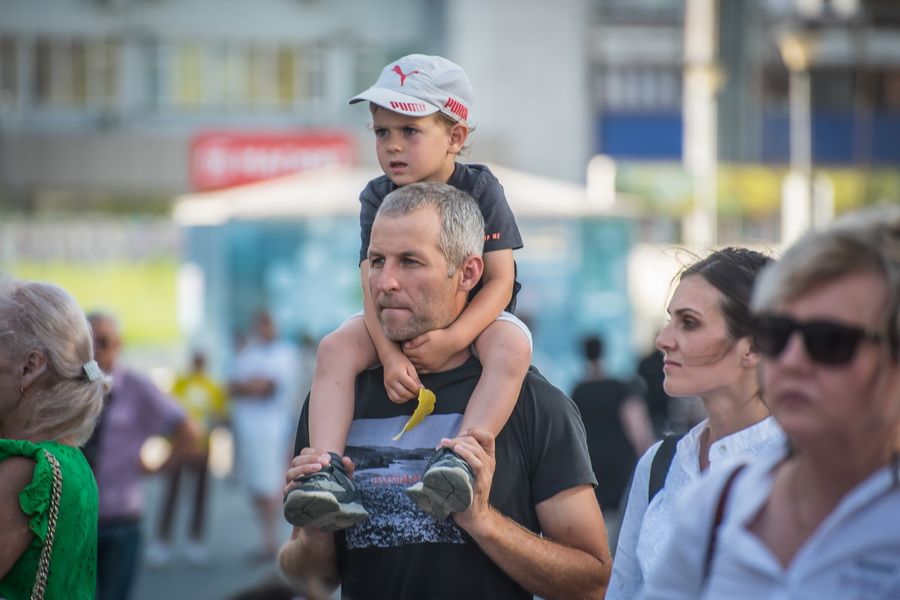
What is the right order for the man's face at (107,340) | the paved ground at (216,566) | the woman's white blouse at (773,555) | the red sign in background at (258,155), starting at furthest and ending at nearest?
the red sign in background at (258,155) < the paved ground at (216,566) < the man's face at (107,340) < the woman's white blouse at (773,555)

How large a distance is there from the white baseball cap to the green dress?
1310 mm

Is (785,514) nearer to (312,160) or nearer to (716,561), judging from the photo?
(716,561)

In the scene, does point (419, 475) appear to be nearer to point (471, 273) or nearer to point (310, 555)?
point (310, 555)

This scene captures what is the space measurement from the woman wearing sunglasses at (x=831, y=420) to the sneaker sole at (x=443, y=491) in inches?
A: 40.4

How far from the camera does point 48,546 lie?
3.52m

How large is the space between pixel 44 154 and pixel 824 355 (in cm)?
3652

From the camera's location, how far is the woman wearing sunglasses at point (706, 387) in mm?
3605

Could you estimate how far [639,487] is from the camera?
12.3 feet

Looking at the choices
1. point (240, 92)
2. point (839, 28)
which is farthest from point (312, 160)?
point (839, 28)

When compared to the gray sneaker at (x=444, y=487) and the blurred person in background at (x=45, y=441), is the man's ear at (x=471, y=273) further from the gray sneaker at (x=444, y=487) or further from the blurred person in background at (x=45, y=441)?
the blurred person in background at (x=45, y=441)

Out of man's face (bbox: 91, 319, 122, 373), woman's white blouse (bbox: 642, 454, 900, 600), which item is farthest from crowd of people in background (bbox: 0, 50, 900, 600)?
man's face (bbox: 91, 319, 122, 373)

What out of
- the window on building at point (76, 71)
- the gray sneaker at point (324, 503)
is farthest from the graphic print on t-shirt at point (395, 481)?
the window on building at point (76, 71)

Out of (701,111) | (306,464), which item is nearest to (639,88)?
(701,111)

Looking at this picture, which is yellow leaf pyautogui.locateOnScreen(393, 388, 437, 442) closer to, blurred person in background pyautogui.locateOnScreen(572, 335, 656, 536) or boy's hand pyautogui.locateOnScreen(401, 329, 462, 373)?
boy's hand pyautogui.locateOnScreen(401, 329, 462, 373)
